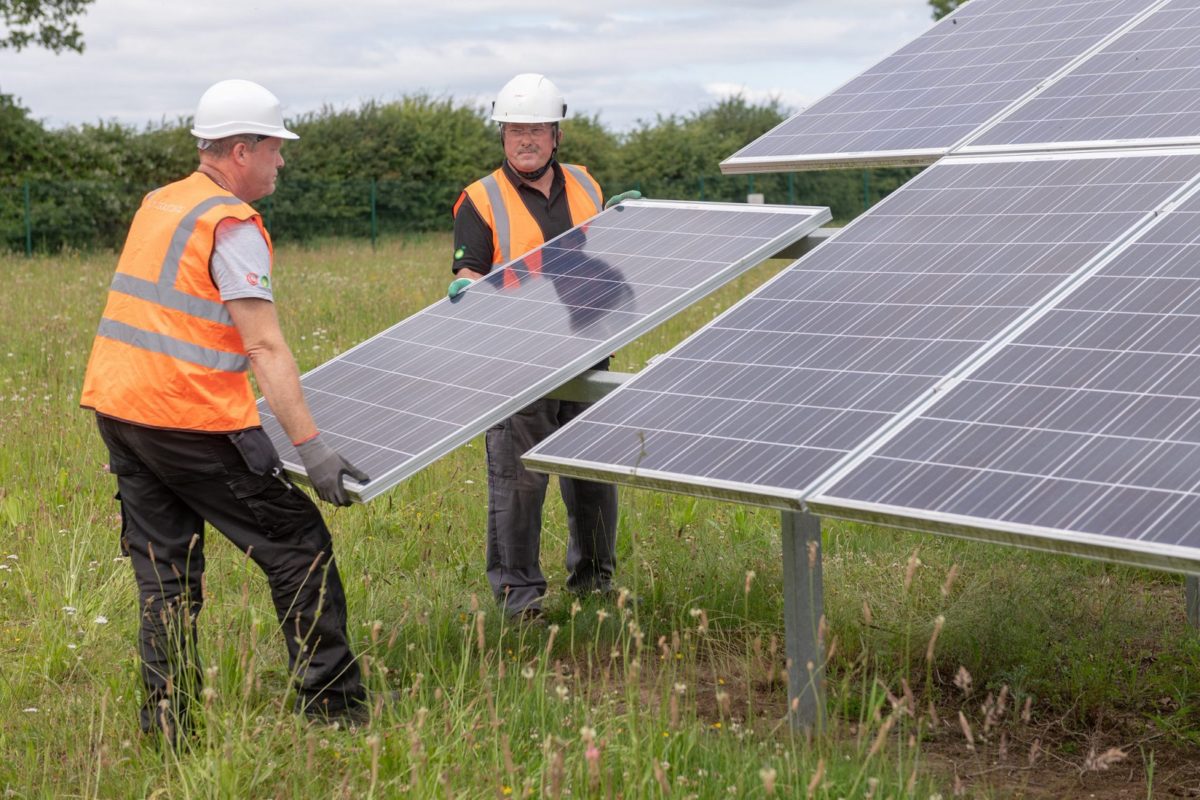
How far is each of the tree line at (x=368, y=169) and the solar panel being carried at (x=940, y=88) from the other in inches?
975

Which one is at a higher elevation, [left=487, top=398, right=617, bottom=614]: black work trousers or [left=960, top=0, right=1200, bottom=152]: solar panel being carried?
[left=960, top=0, right=1200, bottom=152]: solar panel being carried

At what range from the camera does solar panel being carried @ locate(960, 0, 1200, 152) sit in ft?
19.1

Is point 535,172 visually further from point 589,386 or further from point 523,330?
point 589,386

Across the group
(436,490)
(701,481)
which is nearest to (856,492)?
(701,481)

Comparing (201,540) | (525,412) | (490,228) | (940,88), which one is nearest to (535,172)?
(490,228)

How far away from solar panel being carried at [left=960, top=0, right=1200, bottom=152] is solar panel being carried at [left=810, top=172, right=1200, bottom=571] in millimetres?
1378

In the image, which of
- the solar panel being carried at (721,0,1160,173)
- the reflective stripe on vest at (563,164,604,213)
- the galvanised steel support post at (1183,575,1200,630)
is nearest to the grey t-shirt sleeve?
the reflective stripe on vest at (563,164,604,213)

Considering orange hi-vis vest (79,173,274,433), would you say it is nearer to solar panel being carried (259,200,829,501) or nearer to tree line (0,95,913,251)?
solar panel being carried (259,200,829,501)

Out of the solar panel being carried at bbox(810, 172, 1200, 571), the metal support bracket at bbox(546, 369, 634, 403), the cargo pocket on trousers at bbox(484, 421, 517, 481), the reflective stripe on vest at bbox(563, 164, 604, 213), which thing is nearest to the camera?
the solar panel being carried at bbox(810, 172, 1200, 571)

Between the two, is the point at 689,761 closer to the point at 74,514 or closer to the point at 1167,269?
the point at 1167,269

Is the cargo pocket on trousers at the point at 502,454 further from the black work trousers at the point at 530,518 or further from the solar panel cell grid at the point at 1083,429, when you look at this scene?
the solar panel cell grid at the point at 1083,429

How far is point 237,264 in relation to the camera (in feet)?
15.8

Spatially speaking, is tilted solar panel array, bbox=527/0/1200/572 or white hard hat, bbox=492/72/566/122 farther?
white hard hat, bbox=492/72/566/122

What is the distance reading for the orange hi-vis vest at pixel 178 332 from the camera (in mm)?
4867
